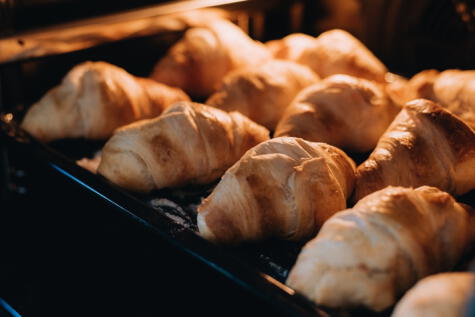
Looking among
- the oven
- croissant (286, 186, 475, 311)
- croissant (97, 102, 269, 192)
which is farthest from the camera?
croissant (97, 102, 269, 192)

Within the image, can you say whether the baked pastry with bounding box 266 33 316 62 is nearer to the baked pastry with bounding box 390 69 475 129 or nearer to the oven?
the oven

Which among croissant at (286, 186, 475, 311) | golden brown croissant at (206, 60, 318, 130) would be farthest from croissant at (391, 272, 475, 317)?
golden brown croissant at (206, 60, 318, 130)

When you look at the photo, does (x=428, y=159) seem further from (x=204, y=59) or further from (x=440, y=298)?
(x=204, y=59)

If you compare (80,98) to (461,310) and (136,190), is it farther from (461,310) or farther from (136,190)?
(461,310)

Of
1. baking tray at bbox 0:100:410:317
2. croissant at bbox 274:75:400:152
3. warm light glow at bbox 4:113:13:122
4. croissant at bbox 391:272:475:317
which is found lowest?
warm light glow at bbox 4:113:13:122

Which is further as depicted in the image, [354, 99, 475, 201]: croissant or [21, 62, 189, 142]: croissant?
[21, 62, 189, 142]: croissant

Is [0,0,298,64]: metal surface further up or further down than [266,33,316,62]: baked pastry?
further up

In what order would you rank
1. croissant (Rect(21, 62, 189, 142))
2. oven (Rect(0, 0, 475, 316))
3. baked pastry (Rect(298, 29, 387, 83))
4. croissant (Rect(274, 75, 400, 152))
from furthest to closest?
baked pastry (Rect(298, 29, 387, 83)), croissant (Rect(21, 62, 189, 142)), croissant (Rect(274, 75, 400, 152)), oven (Rect(0, 0, 475, 316))

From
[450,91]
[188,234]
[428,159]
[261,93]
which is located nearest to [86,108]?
[261,93]
